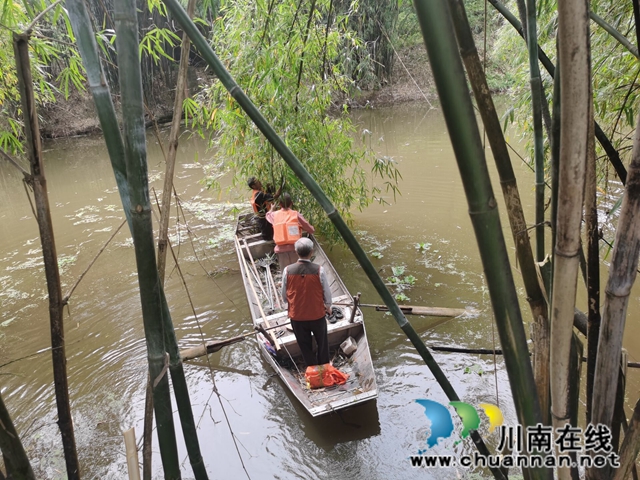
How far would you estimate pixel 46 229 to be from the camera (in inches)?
49.6

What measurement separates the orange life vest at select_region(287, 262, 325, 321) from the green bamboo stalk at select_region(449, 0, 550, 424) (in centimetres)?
268

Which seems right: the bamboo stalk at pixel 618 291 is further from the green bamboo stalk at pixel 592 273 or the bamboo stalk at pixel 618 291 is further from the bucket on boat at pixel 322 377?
the bucket on boat at pixel 322 377

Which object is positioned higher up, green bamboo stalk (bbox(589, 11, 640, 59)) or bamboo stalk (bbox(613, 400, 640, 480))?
green bamboo stalk (bbox(589, 11, 640, 59))

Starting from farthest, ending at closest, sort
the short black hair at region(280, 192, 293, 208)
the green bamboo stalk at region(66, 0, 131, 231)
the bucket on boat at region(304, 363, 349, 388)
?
the short black hair at region(280, 192, 293, 208)
the bucket on boat at region(304, 363, 349, 388)
the green bamboo stalk at region(66, 0, 131, 231)

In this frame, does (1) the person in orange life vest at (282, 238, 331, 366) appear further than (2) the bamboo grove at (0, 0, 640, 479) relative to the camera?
Yes

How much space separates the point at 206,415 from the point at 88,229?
7325 mm

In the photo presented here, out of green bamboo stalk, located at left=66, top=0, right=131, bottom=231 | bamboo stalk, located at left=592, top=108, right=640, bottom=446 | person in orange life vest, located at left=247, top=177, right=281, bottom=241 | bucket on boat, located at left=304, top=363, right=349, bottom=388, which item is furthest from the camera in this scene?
person in orange life vest, located at left=247, top=177, right=281, bottom=241

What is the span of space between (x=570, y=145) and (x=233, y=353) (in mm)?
5237

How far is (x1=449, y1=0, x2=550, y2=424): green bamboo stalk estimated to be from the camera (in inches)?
33.8

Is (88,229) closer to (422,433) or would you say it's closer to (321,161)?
(321,161)

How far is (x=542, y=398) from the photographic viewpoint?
1.17 meters

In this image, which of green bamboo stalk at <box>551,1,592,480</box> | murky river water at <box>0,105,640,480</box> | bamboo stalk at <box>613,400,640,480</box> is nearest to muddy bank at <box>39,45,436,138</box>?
murky river water at <box>0,105,640,480</box>

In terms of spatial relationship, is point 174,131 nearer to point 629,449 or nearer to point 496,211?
point 496,211

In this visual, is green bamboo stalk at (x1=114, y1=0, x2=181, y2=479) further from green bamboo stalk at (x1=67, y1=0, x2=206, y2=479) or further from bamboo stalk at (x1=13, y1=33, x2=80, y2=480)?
bamboo stalk at (x1=13, y1=33, x2=80, y2=480)
